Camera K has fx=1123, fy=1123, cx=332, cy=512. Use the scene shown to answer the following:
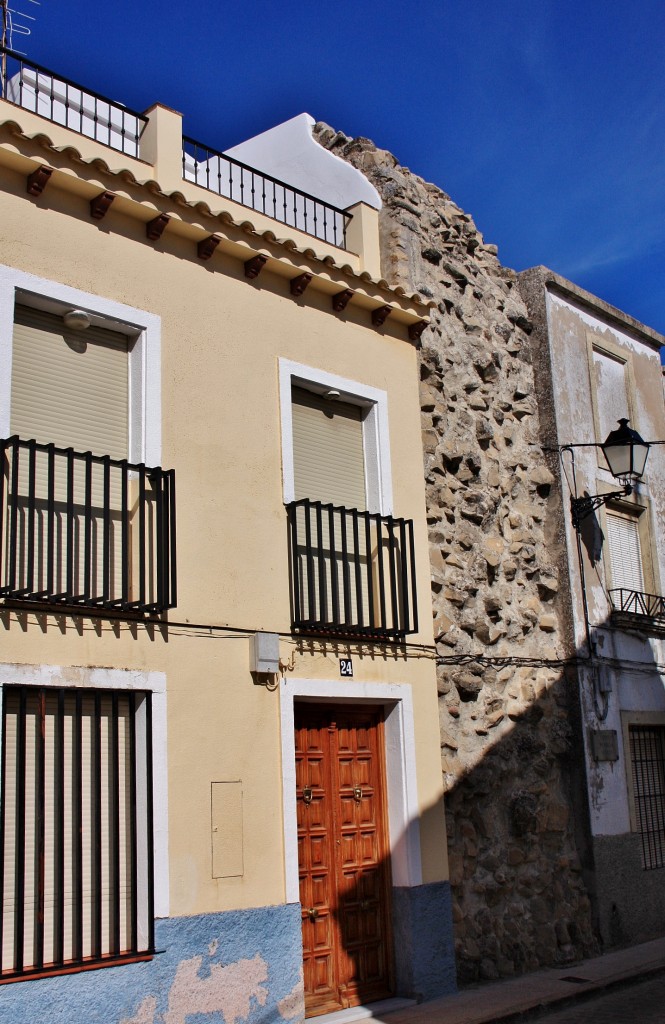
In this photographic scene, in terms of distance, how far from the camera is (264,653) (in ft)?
26.2

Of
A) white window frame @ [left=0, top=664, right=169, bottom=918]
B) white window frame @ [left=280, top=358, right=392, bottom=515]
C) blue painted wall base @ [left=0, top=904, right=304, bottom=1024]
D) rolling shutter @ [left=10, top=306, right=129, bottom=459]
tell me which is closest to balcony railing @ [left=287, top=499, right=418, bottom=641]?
white window frame @ [left=280, top=358, right=392, bottom=515]

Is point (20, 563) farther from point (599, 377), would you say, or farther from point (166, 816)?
point (599, 377)

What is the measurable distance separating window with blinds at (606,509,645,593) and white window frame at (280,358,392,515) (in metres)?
3.95

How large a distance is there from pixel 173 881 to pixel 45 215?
174 inches

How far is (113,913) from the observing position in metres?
6.88

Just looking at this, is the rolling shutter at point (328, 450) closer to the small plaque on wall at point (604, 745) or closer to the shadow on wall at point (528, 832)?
the shadow on wall at point (528, 832)

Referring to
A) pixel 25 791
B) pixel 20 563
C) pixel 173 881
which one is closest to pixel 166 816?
pixel 173 881

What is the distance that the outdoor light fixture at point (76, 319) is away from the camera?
7512 millimetres

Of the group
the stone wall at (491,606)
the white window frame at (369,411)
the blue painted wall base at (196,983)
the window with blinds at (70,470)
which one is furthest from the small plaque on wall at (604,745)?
the window with blinds at (70,470)

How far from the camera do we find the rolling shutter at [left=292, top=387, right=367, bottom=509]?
30.0 ft

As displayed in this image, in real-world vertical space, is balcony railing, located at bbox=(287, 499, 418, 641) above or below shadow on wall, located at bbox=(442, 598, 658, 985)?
above

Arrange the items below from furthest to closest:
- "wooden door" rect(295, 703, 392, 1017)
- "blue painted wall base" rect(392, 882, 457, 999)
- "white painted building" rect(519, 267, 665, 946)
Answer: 1. "white painted building" rect(519, 267, 665, 946)
2. "blue painted wall base" rect(392, 882, 457, 999)
3. "wooden door" rect(295, 703, 392, 1017)

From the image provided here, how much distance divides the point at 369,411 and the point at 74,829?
177 inches

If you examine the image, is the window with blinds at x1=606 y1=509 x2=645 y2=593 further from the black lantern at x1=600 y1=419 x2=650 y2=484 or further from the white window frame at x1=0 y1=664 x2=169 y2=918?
the white window frame at x1=0 y1=664 x2=169 y2=918
